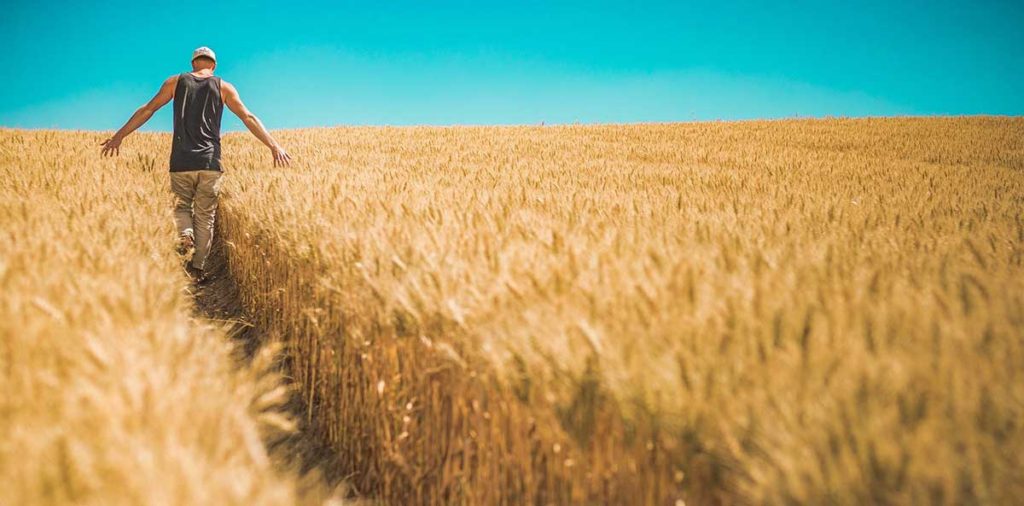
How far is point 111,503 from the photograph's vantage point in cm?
88

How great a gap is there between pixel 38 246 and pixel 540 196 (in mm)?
2871

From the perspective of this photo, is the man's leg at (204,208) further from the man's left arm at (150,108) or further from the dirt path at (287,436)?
the man's left arm at (150,108)

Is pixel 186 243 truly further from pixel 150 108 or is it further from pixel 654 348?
pixel 654 348

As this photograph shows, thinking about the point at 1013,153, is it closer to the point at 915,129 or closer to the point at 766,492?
the point at 915,129

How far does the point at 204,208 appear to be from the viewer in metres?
5.29

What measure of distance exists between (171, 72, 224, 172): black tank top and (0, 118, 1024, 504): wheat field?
1292mm

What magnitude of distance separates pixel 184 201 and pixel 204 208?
0.21m

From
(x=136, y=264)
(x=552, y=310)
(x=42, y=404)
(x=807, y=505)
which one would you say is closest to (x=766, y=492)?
(x=807, y=505)

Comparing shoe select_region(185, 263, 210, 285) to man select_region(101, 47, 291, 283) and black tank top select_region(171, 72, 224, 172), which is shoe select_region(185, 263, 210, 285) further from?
black tank top select_region(171, 72, 224, 172)

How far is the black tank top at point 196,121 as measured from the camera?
16.0 ft

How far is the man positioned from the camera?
4.90m

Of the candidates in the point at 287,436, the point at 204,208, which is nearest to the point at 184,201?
the point at 204,208

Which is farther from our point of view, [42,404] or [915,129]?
[915,129]

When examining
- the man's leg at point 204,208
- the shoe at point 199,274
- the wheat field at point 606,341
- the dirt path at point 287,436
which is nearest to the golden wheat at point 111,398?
the wheat field at point 606,341
